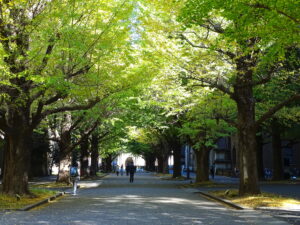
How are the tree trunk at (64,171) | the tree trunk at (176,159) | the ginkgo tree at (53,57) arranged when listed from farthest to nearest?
1. the tree trunk at (176,159)
2. the tree trunk at (64,171)
3. the ginkgo tree at (53,57)

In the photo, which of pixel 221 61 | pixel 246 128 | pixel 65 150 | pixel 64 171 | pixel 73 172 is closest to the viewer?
pixel 221 61

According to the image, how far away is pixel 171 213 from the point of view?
1293 cm

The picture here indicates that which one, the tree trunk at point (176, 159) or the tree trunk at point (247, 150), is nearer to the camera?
the tree trunk at point (247, 150)

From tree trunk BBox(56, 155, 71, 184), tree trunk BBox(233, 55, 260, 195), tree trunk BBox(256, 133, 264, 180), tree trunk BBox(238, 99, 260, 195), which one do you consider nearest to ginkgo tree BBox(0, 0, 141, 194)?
tree trunk BBox(233, 55, 260, 195)

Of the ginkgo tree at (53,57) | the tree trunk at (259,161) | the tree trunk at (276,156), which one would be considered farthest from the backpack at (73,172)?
the tree trunk at (259,161)

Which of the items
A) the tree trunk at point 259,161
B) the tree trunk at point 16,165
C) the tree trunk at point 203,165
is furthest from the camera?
the tree trunk at point 259,161

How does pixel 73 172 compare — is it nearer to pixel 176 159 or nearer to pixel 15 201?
pixel 15 201

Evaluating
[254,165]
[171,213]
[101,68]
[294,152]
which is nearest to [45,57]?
[101,68]

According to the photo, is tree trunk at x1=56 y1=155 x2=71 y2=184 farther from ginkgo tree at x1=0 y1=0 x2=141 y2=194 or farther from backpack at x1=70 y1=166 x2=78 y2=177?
ginkgo tree at x1=0 y1=0 x2=141 y2=194

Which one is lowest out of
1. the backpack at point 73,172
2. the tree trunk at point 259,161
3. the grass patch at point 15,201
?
the grass patch at point 15,201

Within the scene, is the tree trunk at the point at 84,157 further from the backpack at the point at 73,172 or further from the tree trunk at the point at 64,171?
the backpack at the point at 73,172

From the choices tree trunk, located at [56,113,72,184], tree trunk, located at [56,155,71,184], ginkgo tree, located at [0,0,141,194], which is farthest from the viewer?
tree trunk, located at [56,113,72,184]

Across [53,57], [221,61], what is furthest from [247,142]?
[53,57]

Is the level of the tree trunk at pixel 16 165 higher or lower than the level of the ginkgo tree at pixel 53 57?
lower
